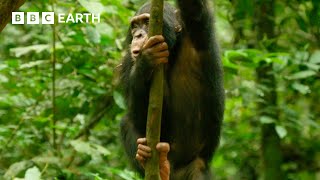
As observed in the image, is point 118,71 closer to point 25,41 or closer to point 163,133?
point 163,133

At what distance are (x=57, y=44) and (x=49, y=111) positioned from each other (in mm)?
604

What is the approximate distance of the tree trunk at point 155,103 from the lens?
8.52 feet

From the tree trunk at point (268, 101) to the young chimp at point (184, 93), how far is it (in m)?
1.61

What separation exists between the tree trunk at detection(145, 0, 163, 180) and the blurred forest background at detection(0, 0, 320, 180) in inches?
41.2

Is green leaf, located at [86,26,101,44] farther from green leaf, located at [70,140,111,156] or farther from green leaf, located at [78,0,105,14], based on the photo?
green leaf, located at [70,140,111,156]

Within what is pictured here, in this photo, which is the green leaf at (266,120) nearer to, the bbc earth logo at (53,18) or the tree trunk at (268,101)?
the tree trunk at (268,101)

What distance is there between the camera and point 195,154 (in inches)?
159

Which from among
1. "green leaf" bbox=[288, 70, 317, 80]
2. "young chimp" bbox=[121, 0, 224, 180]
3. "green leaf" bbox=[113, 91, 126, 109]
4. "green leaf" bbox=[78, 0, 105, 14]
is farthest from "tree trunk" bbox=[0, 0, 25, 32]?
"green leaf" bbox=[288, 70, 317, 80]

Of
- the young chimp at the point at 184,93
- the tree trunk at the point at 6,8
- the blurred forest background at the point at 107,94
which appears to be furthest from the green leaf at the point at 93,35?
the tree trunk at the point at 6,8

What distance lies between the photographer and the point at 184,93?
3850mm

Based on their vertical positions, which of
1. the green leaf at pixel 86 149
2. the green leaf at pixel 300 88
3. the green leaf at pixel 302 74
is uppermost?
the green leaf at pixel 302 74

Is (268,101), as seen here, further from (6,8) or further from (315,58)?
(6,8)

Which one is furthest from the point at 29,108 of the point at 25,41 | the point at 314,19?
the point at 314,19

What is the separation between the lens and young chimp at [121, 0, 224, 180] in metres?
3.62
